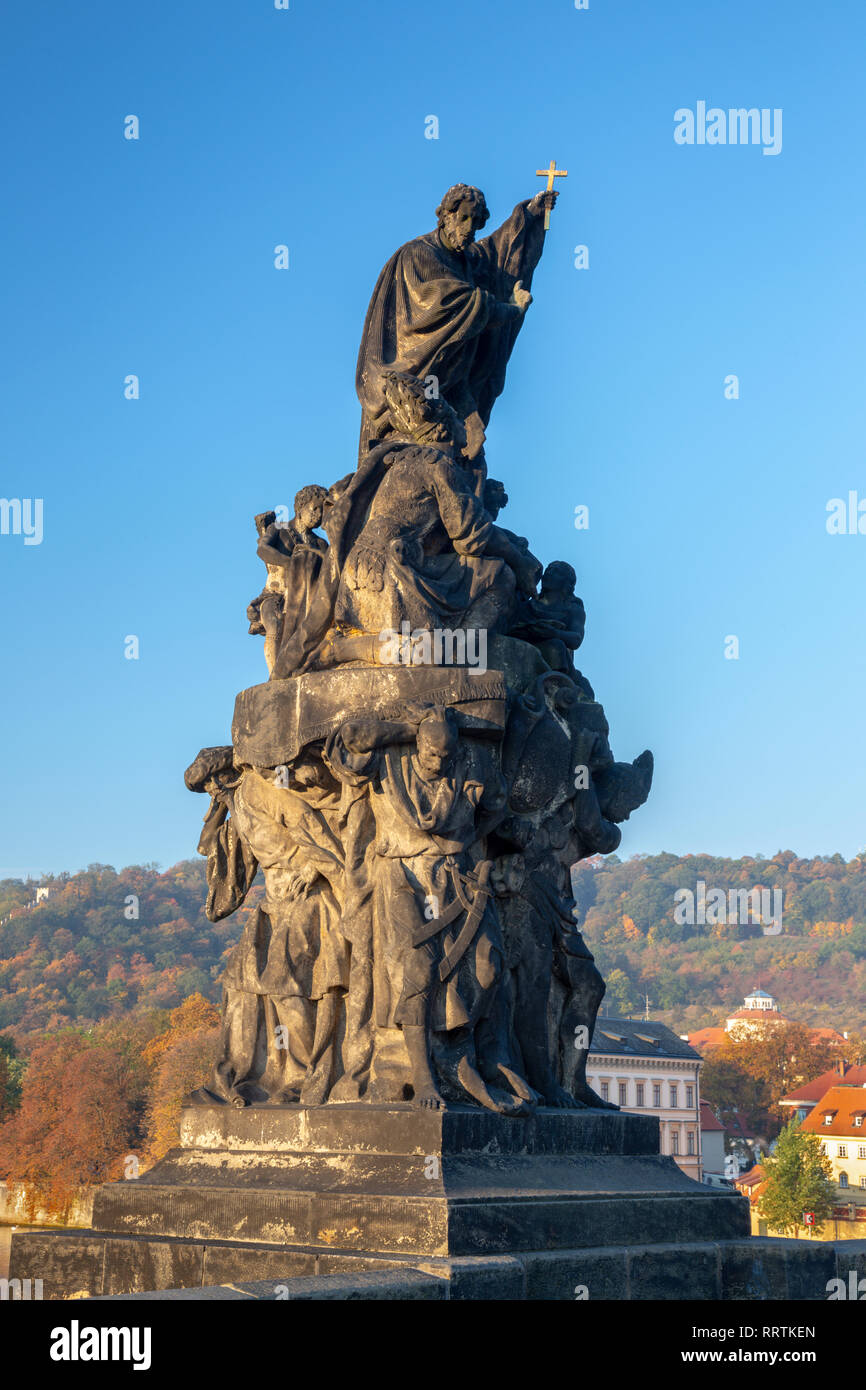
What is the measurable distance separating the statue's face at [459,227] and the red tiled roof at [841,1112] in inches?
2798

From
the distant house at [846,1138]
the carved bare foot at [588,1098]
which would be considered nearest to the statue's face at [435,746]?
the carved bare foot at [588,1098]

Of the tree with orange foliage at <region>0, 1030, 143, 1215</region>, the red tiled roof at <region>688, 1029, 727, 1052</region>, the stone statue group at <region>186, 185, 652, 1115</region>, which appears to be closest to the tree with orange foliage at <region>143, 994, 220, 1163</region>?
the tree with orange foliage at <region>0, 1030, 143, 1215</region>

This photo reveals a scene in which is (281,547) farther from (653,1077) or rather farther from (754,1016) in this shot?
(754,1016)

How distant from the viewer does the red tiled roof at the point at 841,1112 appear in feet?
246

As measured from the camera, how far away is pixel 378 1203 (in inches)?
270

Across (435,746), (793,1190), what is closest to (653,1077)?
(793,1190)

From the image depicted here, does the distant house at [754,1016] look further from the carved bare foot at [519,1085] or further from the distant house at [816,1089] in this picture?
the carved bare foot at [519,1085]

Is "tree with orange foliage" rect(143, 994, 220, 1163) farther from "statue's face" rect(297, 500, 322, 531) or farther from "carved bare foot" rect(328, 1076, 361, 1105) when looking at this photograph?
"carved bare foot" rect(328, 1076, 361, 1105)

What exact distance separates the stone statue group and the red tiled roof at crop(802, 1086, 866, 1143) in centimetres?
7065

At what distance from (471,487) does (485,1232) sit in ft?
14.7

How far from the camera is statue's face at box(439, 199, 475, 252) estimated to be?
9.95 meters

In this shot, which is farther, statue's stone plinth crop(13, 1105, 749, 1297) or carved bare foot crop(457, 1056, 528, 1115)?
carved bare foot crop(457, 1056, 528, 1115)

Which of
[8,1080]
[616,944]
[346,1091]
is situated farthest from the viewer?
[616,944]

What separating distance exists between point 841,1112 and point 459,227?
74.3m
